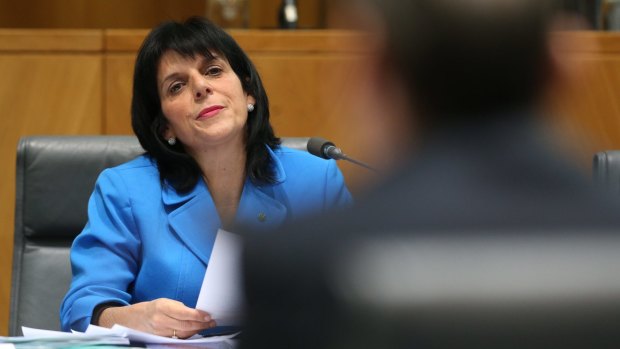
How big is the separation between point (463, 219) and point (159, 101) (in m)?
1.68

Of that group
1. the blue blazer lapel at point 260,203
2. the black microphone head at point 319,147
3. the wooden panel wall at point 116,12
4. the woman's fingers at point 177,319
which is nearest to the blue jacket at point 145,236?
the blue blazer lapel at point 260,203

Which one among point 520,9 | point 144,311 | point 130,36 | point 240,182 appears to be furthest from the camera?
point 130,36

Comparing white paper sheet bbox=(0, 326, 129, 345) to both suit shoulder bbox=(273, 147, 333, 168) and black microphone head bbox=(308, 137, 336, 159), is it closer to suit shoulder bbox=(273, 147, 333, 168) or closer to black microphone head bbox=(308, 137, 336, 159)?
black microphone head bbox=(308, 137, 336, 159)

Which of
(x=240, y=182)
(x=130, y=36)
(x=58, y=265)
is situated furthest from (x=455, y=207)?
(x=130, y=36)

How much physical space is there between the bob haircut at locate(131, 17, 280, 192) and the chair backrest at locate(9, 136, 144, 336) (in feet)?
0.48

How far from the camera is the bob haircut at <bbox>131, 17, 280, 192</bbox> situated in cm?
206

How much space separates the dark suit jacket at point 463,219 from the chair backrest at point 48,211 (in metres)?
1.75

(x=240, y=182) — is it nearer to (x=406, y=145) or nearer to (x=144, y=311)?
(x=144, y=311)

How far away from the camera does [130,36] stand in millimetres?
3311

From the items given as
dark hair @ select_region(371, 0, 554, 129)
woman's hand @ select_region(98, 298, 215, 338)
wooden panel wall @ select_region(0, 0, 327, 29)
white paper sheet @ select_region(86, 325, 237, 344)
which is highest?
dark hair @ select_region(371, 0, 554, 129)

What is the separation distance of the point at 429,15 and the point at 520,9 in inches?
1.8

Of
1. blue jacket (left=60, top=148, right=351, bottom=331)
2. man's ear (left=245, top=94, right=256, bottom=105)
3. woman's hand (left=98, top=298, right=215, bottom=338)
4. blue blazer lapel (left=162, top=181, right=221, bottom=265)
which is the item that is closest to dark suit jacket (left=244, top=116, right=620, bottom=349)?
woman's hand (left=98, top=298, right=215, bottom=338)

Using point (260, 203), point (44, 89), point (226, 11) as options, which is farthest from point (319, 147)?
point (226, 11)

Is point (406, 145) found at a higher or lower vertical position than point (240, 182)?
higher
